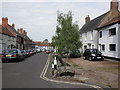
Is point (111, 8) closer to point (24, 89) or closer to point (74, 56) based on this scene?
point (74, 56)

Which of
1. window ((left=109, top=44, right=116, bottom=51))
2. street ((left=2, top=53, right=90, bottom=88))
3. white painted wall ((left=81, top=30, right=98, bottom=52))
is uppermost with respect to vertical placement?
white painted wall ((left=81, top=30, right=98, bottom=52))

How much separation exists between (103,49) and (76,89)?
2194 centimetres

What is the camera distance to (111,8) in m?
33.4

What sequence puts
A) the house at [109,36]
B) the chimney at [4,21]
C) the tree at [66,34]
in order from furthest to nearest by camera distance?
the chimney at [4,21]
the house at [109,36]
the tree at [66,34]

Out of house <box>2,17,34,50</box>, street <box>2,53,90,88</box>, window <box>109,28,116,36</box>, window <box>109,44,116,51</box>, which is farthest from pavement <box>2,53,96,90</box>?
house <box>2,17,34,50</box>

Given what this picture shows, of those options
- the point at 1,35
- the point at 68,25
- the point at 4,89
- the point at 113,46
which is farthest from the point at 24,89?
the point at 1,35

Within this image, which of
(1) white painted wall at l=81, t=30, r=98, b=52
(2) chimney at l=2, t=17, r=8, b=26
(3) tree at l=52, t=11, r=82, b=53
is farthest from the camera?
(2) chimney at l=2, t=17, r=8, b=26

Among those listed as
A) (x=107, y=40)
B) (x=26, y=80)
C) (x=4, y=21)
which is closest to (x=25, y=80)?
(x=26, y=80)

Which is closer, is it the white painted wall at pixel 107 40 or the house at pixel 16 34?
the white painted wall at pixel 107 40

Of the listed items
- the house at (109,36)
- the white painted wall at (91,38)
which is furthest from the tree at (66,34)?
the white painted wall at (91,38)

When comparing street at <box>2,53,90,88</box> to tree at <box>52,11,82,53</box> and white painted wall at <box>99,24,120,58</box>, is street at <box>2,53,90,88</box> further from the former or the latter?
white painted wall at <box>99,24,120,58</box>

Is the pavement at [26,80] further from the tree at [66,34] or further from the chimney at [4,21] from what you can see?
the chimney at [4,21]

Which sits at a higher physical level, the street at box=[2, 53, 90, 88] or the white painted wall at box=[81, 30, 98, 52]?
the white painted wall at box=[81, 30, 98, 52]

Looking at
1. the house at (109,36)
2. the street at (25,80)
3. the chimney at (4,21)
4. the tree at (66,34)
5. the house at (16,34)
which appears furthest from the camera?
the house at (16,34)
